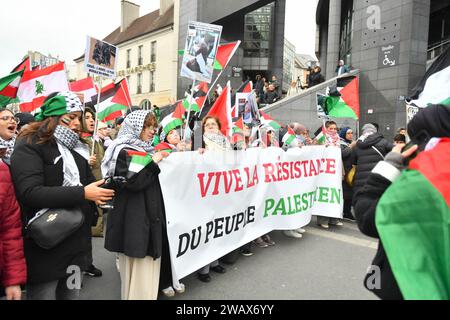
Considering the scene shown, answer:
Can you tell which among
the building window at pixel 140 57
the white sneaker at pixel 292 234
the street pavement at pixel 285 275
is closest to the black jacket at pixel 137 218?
the street pavement at pixel 285 275

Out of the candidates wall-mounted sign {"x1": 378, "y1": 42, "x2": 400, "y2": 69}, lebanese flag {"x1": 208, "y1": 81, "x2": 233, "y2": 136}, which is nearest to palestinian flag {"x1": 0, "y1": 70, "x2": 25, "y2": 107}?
lebanese flag {"x1": 208, "y1": 81, "x2": 233, "y2": 136}

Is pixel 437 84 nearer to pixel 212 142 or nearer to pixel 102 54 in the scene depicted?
pixel 212 142

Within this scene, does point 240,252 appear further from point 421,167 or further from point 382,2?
point 382,2

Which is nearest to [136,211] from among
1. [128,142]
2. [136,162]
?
[136,162]

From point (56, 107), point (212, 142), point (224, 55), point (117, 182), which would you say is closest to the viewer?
point (56, 107)

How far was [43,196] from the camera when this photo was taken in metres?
2.12

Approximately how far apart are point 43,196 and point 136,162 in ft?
2.78

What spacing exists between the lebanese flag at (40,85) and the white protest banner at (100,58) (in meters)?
1.11

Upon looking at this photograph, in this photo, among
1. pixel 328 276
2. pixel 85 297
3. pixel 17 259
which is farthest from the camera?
pixel 328 276

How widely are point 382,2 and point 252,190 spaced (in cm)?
1476

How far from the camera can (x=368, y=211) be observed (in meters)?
1.72

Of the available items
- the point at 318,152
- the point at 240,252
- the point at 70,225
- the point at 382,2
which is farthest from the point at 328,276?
the point at 382,2

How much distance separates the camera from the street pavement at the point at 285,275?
361cm

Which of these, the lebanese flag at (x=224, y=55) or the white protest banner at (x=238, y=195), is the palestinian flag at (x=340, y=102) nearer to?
the white protest banner at (x=238, y=195)
